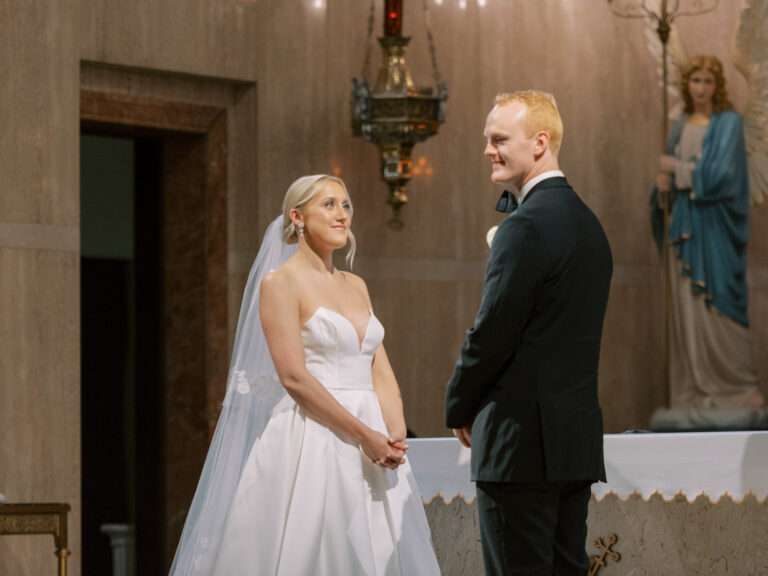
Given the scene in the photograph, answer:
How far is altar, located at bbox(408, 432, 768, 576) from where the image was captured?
5.71 m

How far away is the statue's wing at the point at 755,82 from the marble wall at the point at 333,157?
1.00 ft

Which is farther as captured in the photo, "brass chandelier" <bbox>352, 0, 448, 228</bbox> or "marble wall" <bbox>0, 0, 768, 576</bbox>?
"brass chandelier" <bbox>352, 0, 448, 228</bbox>

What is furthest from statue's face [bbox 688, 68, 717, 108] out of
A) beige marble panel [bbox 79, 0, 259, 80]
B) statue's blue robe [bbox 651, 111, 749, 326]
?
beige marble panel [bbox 79, 0, 259, 80]

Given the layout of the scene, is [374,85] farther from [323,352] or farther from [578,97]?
[323,352]

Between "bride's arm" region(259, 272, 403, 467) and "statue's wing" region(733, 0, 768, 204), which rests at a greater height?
"statue's wing" region(733, 0, 768, 204)

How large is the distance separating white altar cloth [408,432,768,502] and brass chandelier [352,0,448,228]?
10.6 feet

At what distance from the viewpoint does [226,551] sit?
17.3 feet

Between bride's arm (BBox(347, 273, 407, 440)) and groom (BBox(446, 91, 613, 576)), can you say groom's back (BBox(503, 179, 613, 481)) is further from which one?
bride's arm (BBox(347, 273, 407, 440))

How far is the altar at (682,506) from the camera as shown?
5715 millimetres

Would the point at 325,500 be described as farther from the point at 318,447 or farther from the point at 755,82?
the point at 755,82

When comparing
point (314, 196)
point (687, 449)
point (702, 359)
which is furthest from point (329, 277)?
point (702, 359)
